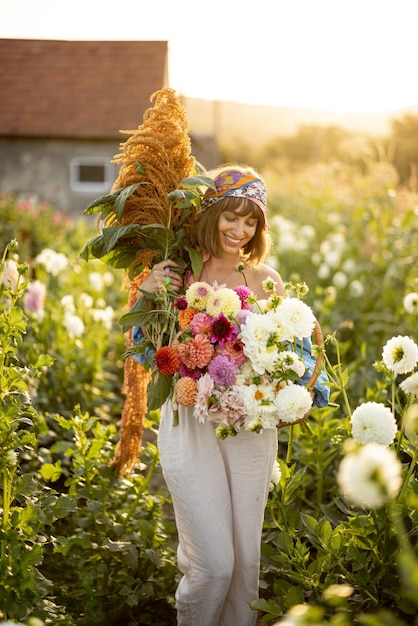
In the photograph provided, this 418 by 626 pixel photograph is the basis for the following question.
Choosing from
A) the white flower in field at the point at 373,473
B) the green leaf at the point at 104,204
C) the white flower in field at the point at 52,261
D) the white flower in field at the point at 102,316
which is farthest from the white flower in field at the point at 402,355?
the white flower in field at the point at 52,261

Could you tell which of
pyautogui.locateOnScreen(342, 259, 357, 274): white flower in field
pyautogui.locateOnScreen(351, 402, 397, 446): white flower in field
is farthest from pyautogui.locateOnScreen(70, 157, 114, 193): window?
pyautogui.locateOnScreen(351, 402, 397, 446): white flower in field

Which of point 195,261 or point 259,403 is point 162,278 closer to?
point 195,261

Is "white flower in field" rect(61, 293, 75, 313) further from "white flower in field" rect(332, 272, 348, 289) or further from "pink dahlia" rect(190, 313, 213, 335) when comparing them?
"pink dahlia" rect(190, 313, 213, 335)

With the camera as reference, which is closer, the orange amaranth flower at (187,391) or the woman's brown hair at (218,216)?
the orange amaranth flower at (187,391)

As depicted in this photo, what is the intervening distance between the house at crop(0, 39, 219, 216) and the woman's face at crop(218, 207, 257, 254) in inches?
620

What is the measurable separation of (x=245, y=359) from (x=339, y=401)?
2111 mm

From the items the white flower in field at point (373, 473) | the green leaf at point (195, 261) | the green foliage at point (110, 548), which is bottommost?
the green foliage at point (110, 548)

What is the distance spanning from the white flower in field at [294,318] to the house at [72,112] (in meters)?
16.2

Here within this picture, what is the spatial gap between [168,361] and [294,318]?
16.8 inches

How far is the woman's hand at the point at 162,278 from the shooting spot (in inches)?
104

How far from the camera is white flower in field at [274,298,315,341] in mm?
2297

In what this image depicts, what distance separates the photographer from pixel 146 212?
2734 mm

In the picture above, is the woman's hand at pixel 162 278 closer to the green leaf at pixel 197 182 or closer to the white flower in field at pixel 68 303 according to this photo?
the green leaf at pixel 197 182

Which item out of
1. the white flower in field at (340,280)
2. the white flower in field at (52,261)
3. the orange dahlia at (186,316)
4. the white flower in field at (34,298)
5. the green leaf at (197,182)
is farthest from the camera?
the white flower in field at (340,280)
